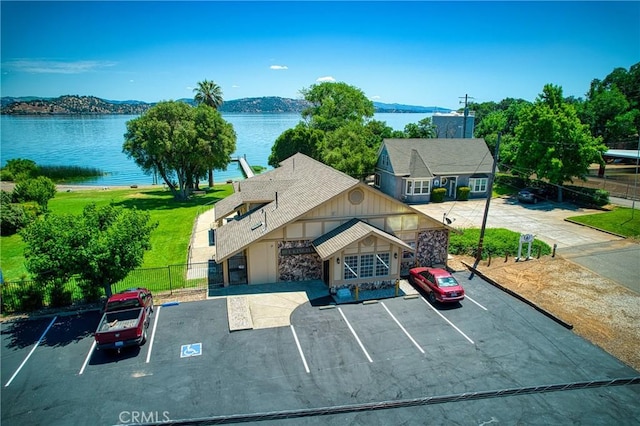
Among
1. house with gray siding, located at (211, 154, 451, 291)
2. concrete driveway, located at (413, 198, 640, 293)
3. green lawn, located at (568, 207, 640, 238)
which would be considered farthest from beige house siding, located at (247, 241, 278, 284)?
green lawn, located at (568, 207, 640, 238)

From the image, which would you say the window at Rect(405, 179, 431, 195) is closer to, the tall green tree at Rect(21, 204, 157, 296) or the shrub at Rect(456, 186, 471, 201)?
the shrub at Rect(456, 186, 471, 201)

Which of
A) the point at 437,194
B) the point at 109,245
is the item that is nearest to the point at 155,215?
the point at 109,245

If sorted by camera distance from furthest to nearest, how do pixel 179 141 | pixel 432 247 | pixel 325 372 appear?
pixel 179 141 < pixel 432 247 < pixel 325 372

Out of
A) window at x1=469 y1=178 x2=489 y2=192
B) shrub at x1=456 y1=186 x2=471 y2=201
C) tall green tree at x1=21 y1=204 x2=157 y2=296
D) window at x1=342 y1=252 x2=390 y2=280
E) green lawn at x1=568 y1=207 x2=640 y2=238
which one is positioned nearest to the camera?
tall green tree at x1=21 y1=204 x2=157 y2=296

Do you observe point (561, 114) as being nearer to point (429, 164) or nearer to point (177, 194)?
point (429, 164)

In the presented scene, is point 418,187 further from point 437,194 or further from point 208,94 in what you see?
point 208,94

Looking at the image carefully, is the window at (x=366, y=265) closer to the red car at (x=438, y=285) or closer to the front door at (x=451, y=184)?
the red car at (x=438, y=285)
